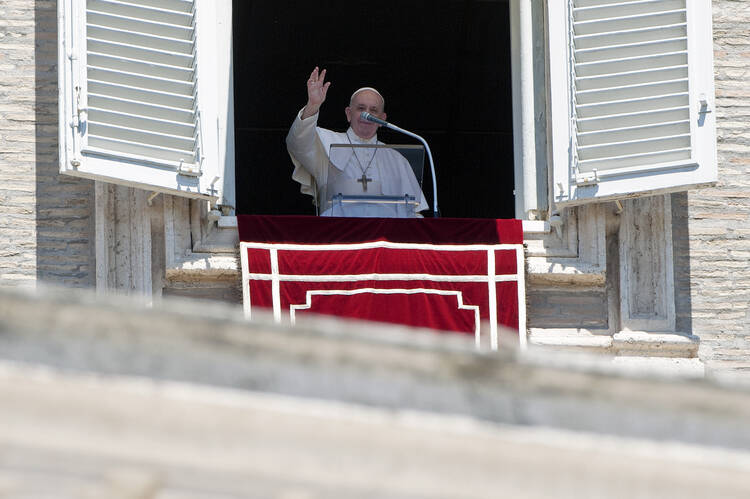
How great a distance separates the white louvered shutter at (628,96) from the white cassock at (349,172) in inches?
37.3

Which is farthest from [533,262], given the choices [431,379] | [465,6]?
[465,6]

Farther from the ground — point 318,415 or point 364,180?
point 364,180

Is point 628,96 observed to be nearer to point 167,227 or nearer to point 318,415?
point 167,227

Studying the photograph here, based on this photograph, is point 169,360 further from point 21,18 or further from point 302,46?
point 302,46

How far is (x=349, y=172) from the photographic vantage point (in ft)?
28.9

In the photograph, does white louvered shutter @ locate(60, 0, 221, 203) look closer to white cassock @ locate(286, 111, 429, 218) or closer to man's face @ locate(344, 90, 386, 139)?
white cassock @ locate(286, 111, 429, 218)

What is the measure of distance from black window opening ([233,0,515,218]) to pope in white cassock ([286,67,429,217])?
166 inches

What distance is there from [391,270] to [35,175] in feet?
5.35

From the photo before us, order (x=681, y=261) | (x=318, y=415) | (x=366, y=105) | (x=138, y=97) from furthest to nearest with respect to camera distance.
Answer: (x=366, y=105), (x=681, y=261), (x=138, y=97), (x=318, y=415)

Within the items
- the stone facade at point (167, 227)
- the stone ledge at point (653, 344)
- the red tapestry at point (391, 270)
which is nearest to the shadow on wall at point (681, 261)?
the stone facade at point (167, 227)

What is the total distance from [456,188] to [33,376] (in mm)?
11093

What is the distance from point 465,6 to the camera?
44.2 feet

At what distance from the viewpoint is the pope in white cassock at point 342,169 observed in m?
8.38

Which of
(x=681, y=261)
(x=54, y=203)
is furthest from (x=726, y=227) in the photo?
(x=54, y=203)
